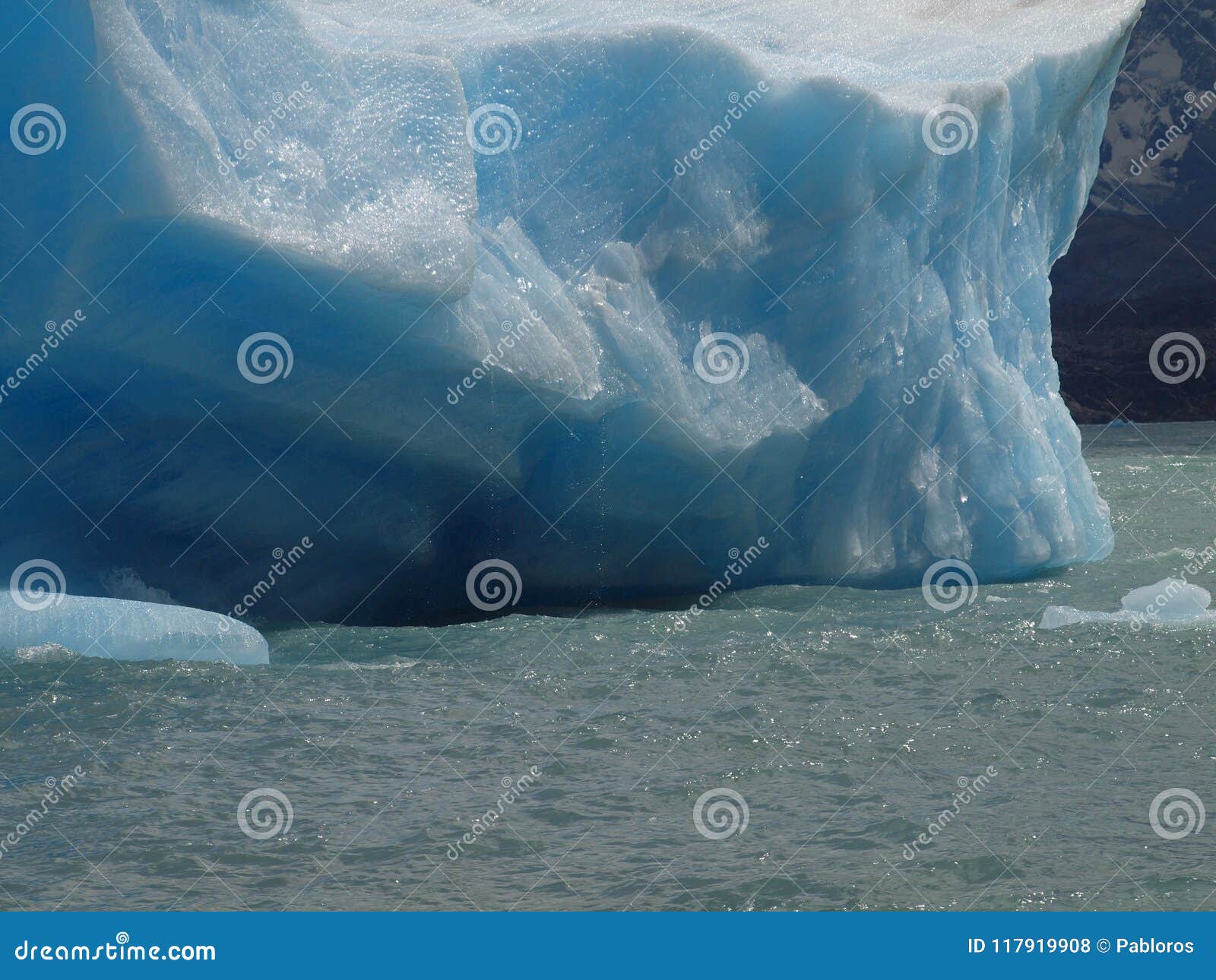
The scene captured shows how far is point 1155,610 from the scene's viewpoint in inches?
227

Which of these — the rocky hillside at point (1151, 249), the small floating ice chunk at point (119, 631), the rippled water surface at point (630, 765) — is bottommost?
the small floating ice chunk at point (119, 631)

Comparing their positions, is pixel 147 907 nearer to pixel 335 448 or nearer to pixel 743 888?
pixel 743 888

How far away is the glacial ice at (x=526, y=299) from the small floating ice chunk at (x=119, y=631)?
31.0 inches

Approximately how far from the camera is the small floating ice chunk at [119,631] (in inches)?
193

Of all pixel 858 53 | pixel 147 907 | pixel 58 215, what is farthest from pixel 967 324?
pixel 147 907

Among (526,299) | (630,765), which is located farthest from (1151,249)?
(630,765)

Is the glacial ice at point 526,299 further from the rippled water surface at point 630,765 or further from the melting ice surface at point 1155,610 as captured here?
the melting ice surface at point 1155,610

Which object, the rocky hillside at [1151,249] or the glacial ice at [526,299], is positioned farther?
the rocky hillside at [1151,249]

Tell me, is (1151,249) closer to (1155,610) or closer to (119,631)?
(1155,610)

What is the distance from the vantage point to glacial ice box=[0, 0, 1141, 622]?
5059 mm

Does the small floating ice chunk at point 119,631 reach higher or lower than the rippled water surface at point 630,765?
lower

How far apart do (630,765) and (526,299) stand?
7.32 ft

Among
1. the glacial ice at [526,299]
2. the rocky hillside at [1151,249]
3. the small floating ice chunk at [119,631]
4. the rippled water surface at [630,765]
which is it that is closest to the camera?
the rippled water surface at [630,765]

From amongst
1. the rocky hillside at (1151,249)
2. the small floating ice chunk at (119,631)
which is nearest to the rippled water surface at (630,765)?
the small floating ice chunk at (119,631)
